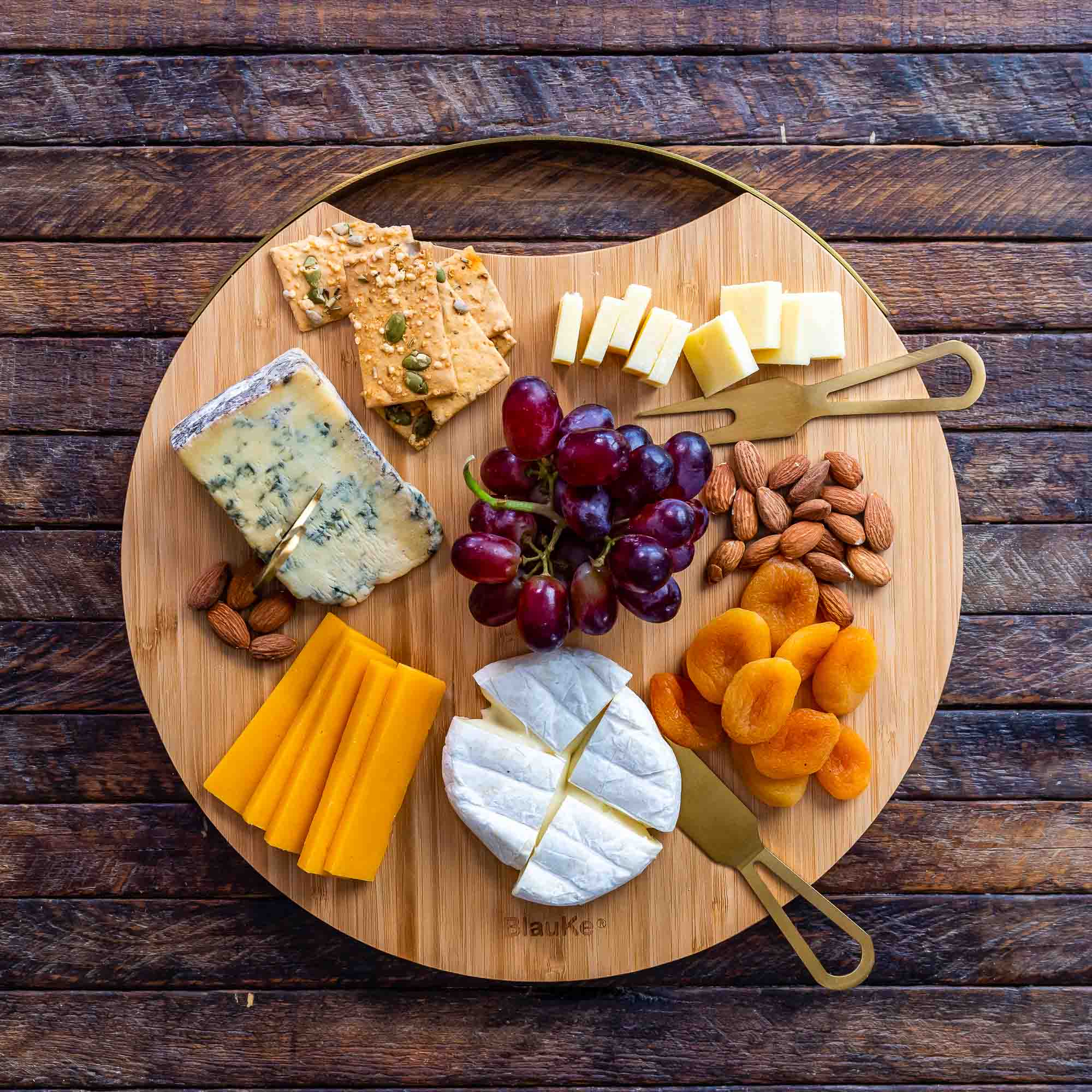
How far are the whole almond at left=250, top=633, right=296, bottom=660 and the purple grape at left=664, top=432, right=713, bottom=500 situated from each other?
2.00ft

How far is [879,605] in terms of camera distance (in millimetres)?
1271

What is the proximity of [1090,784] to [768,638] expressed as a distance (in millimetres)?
719

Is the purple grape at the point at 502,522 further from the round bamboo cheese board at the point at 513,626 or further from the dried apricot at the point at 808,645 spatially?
the dried apricot at the point at 808,645

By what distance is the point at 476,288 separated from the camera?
1.24 metres

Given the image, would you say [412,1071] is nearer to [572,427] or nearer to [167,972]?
[167,972]

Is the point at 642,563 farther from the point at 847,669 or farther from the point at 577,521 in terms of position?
the point at 847,669

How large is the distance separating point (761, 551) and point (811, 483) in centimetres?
13

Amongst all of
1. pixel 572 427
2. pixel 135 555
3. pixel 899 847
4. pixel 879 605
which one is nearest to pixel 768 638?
pixel 879 605

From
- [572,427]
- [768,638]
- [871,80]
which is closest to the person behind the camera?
[572,427]

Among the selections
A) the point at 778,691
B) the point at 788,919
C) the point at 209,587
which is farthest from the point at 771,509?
the point at 209,587

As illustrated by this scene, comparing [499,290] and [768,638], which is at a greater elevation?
[499,290]

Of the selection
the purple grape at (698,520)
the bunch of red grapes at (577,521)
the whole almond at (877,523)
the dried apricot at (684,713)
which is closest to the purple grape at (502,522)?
the bunch of red grapes at (577,521)

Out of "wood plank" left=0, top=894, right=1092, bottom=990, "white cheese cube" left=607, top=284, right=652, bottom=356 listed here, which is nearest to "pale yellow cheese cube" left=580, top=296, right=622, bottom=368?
"white cheese cube" left=607, top=284, right=652, bottom=356

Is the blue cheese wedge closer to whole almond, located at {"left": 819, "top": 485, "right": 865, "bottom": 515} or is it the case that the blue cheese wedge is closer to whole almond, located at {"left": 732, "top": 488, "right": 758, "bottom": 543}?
whole almond, located at {"left": 732, "top": 488, "right": 758, "bottom": 543}
